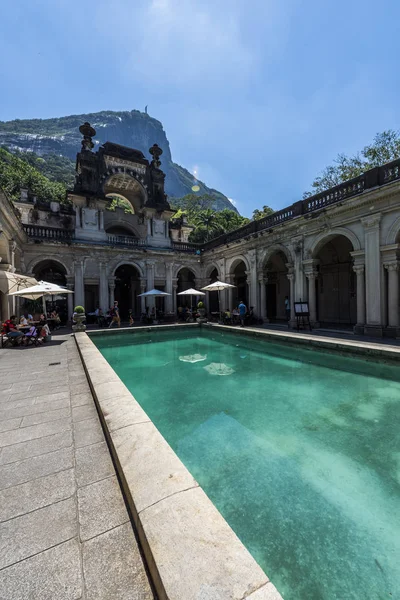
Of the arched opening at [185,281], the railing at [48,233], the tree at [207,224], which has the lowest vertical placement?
the arched opening at [185,281]

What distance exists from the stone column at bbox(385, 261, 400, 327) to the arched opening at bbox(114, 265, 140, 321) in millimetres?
16515

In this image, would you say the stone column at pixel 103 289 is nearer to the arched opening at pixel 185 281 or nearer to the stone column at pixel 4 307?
the stone column at pixel 4 307

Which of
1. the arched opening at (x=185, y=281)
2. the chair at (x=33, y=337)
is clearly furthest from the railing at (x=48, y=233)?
the arched opening at (x=185, y=281)

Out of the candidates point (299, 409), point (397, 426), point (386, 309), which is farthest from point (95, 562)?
point (386, 309)

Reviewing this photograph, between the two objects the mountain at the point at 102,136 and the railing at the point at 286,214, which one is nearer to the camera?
the railing at the point at 286,214

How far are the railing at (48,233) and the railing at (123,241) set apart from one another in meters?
2.37

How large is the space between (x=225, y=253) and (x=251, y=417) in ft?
48.6

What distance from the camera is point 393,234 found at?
29.8 ft

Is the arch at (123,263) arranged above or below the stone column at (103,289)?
above

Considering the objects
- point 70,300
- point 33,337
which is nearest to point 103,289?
point 70,300

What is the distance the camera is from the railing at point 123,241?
17.6 m

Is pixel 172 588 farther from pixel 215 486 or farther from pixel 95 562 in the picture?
pixel 215 486

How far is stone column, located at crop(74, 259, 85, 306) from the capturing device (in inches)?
623

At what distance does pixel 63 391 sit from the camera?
4242mm
